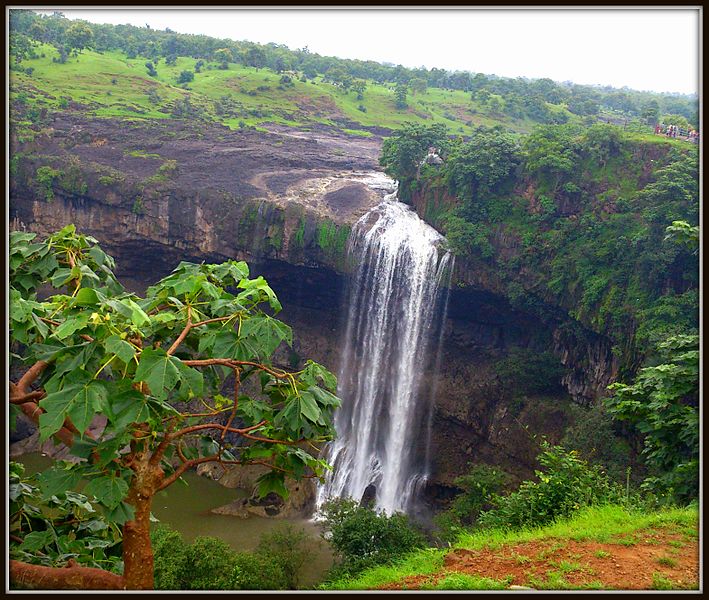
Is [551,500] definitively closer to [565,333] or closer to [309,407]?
[309,407]

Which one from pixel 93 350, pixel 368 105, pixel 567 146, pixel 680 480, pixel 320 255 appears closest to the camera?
pixel 93 350

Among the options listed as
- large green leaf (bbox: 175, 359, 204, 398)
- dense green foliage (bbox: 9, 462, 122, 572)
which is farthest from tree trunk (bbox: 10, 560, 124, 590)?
large green leaf (bbox: 175, 359, 204, 398)

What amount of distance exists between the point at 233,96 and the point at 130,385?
40.0 m

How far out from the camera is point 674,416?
219 inches

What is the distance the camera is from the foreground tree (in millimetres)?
3375

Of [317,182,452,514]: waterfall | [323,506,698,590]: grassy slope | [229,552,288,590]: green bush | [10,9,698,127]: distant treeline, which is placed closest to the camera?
[323,506,698,590]: grassy slope

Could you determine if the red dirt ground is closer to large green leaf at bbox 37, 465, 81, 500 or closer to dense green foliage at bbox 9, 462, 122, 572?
dense green foliage at bbox 9, 462, 122, 572

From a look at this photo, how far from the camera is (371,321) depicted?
22.0m

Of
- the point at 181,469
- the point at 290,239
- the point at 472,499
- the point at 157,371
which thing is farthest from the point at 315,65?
the point at 157,371

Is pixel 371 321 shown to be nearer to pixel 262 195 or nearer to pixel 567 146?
pixel 262 195

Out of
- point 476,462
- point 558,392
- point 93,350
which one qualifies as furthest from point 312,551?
point 93,350

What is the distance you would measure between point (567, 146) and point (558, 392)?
786cm

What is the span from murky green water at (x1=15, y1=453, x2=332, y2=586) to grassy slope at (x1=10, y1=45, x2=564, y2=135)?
20.0 meters

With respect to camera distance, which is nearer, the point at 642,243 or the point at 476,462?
the point at 642,243
